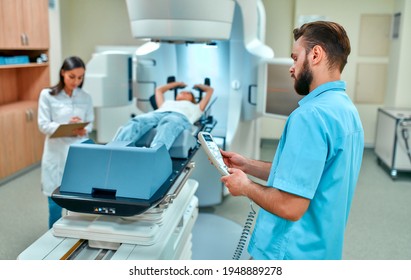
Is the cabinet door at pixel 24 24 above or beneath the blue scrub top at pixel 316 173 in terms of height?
above

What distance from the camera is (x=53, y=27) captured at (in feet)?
13.6

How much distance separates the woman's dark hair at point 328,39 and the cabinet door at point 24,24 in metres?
2.95

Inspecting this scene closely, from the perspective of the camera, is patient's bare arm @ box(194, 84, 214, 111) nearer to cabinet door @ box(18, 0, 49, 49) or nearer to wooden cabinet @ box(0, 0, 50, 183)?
wooden cabinet @ box(0, 0, 50, 183)

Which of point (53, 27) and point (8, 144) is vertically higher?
point (53, 27)

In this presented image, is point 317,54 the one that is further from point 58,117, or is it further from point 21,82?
point 21,82

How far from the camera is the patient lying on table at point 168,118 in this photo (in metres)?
1.83

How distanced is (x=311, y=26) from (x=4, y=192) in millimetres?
2814

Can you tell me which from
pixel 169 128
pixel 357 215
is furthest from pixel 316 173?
pixel 357 215

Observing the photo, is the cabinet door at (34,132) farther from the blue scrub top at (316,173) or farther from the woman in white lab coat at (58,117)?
the blue scrub top at (316,173)

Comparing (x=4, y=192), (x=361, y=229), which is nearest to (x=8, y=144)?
(x=4, y=192)

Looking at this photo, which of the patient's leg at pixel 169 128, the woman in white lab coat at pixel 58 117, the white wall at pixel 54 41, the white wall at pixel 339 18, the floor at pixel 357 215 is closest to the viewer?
the patient's leg at pixel 169 128

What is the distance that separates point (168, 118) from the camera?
6.77ft

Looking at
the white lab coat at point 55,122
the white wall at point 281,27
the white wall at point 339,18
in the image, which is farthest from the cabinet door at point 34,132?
the white wall at point 339,18
